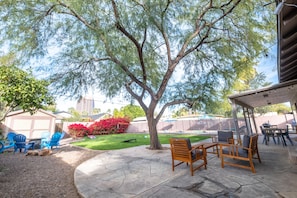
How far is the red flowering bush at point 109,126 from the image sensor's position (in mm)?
17541

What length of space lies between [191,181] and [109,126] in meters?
17.0

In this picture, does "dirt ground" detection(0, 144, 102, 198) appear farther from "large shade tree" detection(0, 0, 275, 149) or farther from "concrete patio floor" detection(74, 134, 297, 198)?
"large shade tree" detection(0, 0, 275, 149)

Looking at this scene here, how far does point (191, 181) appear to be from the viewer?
10.2 ft

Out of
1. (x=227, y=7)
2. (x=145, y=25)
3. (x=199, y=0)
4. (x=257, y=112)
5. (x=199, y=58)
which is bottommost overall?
(x=257, y=112)

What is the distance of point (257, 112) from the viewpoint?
24609mm

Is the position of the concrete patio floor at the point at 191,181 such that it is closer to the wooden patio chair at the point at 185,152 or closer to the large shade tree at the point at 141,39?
the wooden patio chair at the point at 185,152

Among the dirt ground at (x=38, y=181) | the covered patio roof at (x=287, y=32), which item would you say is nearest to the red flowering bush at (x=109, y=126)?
the dirt ground at (x=38, y=181)

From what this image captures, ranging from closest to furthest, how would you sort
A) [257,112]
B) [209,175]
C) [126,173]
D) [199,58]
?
[209,175] → [126,173] → [199,58] → [257,112]

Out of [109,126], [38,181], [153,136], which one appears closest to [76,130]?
[109,126]

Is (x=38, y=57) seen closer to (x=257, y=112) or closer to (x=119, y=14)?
(x=119, y=14)

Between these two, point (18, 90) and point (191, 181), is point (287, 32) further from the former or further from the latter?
point (18, 90)

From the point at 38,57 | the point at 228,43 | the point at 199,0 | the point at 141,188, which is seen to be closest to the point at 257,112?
the point at 228,43

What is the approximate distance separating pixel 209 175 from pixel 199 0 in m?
7.16

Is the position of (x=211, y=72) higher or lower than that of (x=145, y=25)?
lower
